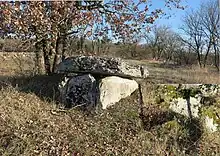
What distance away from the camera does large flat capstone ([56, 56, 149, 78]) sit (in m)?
6.20

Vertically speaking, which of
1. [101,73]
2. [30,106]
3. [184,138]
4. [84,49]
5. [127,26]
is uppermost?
[127,26]

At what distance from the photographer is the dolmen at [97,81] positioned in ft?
19.5

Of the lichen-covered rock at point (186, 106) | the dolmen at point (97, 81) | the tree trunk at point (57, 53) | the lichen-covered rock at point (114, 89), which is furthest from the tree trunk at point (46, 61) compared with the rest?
the lichen-covered rock at point (186, 106)

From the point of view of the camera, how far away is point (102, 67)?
618 centimetres

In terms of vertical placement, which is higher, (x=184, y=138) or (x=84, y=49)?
(x=84, y=49)

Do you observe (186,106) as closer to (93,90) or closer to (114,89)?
(114,89)

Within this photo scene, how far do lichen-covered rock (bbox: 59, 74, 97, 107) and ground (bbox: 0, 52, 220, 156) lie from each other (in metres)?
0.24

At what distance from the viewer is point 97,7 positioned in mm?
8211

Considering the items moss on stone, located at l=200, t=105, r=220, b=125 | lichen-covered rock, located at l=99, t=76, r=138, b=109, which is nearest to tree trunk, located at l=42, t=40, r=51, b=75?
lichen-covered rock, located at l=99, t=76, r=138, b=109

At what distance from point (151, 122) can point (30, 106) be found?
81.9 inches

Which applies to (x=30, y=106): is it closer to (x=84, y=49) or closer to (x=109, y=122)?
(x=109, y=122)

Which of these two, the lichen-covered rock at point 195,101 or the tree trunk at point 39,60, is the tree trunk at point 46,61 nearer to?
the tree trunk at point 39,60

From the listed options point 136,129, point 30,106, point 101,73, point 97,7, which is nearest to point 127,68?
point 101,73

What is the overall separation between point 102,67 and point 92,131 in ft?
5.35
